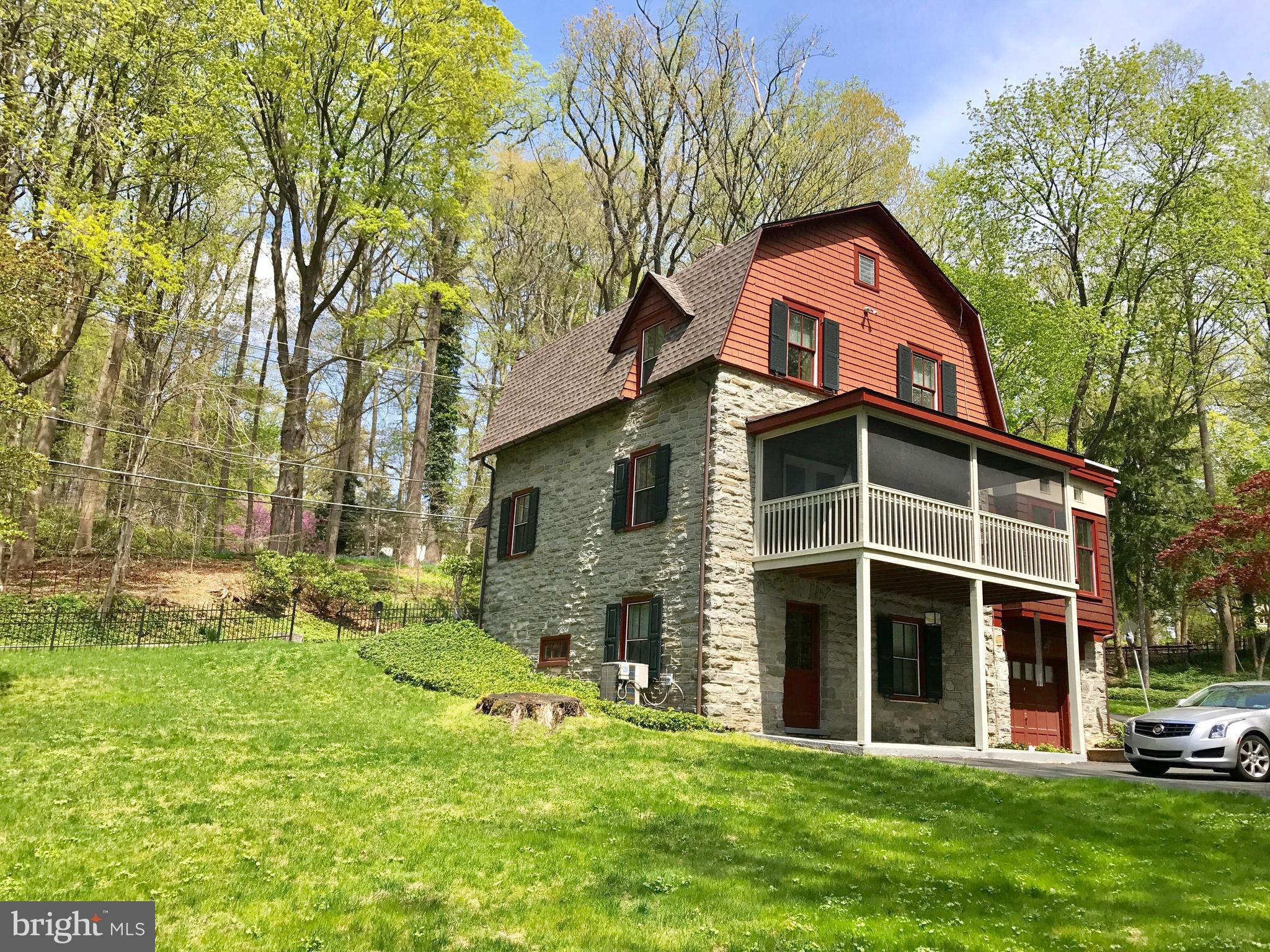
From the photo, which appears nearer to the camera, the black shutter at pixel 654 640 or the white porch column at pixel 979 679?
the white porch column at pixel 979 679

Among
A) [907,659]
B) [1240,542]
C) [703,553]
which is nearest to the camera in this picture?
[703,553]

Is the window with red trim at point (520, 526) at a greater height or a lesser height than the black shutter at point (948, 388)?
lesser

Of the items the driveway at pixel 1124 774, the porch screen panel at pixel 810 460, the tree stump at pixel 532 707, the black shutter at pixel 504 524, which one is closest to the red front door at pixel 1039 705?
the driveway at pixel 1124 774

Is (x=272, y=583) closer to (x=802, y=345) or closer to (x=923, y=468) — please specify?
(x=802, y=345)

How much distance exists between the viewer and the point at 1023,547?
1575 centimetres

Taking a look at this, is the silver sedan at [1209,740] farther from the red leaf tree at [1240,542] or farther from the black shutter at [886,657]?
the red leaf tree at [1240,542]

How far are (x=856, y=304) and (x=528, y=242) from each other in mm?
17802

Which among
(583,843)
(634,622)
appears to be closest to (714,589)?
(634,622)

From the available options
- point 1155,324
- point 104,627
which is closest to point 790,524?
point 104,627

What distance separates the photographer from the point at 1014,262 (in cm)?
2836

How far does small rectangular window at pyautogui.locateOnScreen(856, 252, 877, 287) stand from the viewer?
720 inches

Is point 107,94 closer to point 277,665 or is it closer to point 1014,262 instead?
point 277,665

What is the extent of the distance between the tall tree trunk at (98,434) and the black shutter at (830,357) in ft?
60.1

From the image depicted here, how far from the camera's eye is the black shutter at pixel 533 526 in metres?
20.2
